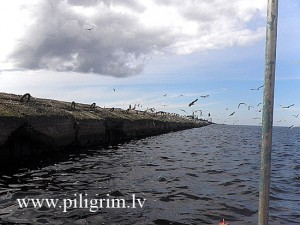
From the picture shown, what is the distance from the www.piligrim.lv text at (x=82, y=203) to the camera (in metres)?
8.41

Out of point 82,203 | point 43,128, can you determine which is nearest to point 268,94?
point 82,203

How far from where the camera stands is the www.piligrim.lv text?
27.6 ft

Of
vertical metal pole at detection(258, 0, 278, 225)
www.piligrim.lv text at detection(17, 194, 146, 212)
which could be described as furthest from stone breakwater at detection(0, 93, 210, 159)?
vertical metal pole at detection(258, 0, 278, 225)

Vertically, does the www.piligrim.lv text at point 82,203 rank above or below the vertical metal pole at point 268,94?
below

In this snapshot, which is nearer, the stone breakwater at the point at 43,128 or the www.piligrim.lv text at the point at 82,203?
the www.piligrim.lv text at the point at 82,203

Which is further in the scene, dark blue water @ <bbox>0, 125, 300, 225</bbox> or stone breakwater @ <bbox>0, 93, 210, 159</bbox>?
stone breakwater @ <bbox>0, 93, 210, 159</bbox>

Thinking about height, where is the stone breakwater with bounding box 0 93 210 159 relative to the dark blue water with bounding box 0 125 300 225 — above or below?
above

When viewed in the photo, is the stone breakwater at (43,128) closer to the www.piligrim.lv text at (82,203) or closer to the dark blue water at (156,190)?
the dark blue water at (156,190)

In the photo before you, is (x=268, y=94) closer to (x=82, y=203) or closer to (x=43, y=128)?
(x=82, y=203)

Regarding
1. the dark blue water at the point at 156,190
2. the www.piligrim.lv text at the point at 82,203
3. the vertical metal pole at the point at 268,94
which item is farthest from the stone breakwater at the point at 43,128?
Result: the vertical metal pole at the point at 268,94

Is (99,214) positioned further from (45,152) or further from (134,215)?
(45,152)

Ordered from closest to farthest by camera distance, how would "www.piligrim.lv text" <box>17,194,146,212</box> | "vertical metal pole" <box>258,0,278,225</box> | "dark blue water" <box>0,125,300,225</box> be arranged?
"vertical metal pole" <box>258,0,278,225</box> < "dark blue water" <box>0,125,300,225</box> < "www.piligrim.lv text" <box>17,194,146,212</box>

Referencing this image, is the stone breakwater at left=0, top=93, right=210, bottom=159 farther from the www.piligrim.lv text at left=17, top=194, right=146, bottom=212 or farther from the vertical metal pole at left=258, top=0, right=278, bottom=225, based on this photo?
the vertical metal pole at left=258, top=0, right=278, bottom=225

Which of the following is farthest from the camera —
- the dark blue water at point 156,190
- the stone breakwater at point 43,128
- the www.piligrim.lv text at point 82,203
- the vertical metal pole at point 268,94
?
the stone breakwater at point 43,128
